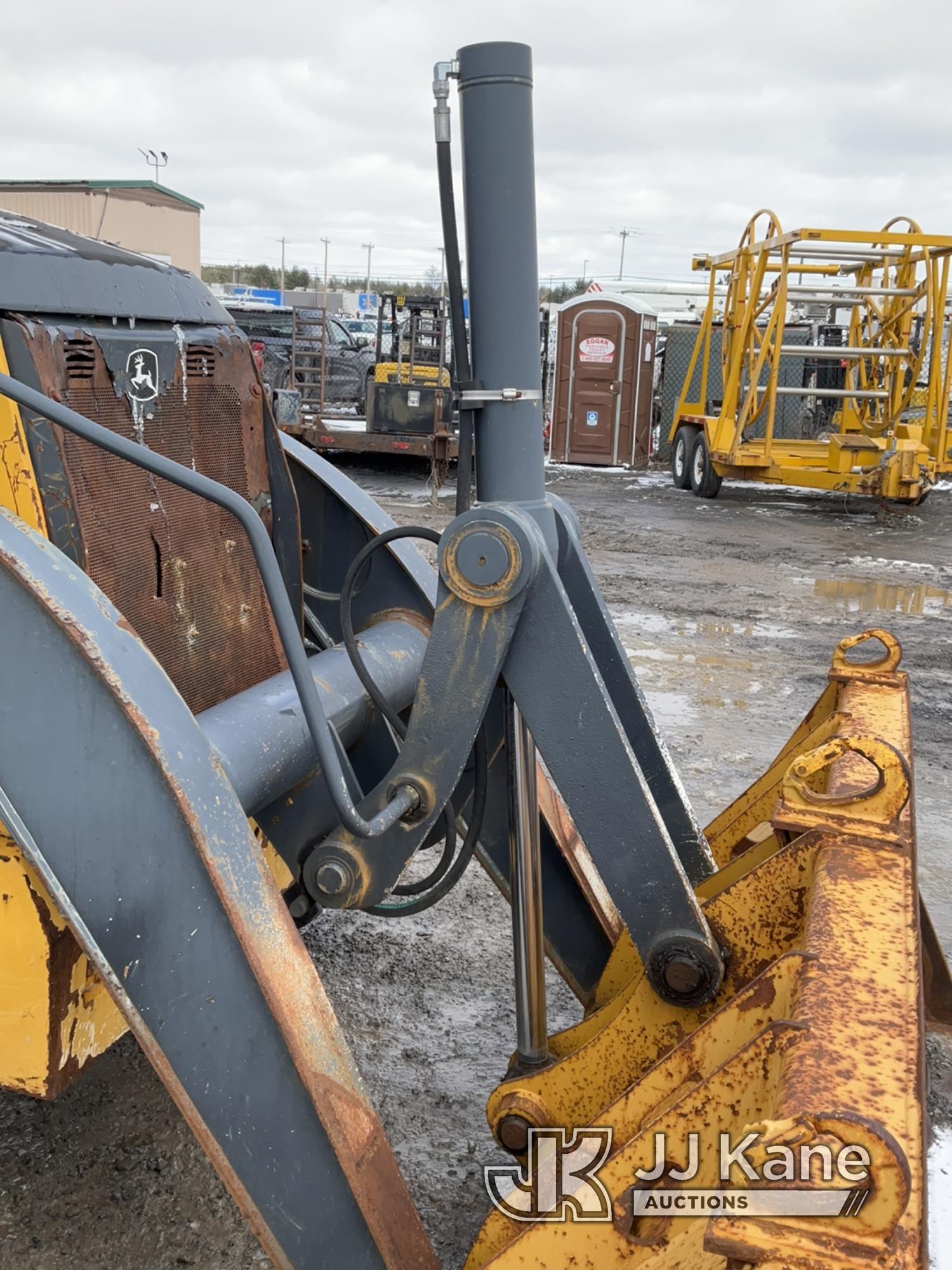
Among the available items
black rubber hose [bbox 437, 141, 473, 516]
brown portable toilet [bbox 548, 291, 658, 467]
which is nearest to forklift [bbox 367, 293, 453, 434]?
brown portable toilet [bbox 548, 291, 658, 467]

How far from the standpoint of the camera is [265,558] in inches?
68.2

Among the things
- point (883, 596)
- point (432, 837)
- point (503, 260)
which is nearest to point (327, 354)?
point (883, 596)

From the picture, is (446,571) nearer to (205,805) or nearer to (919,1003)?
(205,805)

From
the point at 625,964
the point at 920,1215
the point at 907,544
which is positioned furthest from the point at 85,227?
the point at 920,1215

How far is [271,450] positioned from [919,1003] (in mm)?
1911

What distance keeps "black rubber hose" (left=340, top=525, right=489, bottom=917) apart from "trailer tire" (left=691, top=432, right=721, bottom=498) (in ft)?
37.2

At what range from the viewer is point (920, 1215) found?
45.7 inches

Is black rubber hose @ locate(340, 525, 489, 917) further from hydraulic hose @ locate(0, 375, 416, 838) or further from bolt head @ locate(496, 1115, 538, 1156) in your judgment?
bolt head @ locate(496, 1115, 538, 1156)

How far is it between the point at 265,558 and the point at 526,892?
0.78m

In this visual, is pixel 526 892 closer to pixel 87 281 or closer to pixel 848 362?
pixel 87 281

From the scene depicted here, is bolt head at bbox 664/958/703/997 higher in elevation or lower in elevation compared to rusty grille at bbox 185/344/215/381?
lower

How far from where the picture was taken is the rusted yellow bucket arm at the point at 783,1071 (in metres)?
1.12

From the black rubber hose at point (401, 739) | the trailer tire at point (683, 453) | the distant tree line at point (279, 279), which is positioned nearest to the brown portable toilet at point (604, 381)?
the trailer tire at point (683, 453)

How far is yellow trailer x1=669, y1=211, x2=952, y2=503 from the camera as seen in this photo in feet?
37.0
